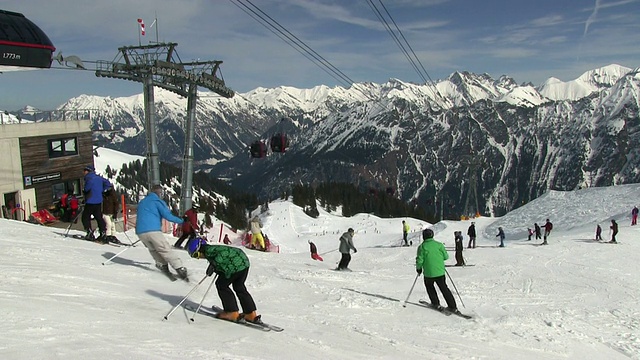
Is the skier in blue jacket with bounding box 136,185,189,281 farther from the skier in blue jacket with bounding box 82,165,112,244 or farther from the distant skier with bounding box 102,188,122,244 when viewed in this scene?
the distant skier with bounding box 102,188,122,244

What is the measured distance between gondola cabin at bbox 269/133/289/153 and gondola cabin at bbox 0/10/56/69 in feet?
41.1

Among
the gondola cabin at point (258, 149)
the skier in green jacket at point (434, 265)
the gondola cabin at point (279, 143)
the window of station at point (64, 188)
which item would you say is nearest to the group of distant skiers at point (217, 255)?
the skier in green jacket at point (434, 265)

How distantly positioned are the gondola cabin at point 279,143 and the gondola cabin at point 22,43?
12.5 metres

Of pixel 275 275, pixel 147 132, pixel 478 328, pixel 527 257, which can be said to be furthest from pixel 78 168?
pixel 478 328

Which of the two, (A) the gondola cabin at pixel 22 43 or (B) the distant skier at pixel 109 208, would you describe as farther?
(A) the gondola cabin at pixel 22 43

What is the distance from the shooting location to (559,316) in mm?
11305

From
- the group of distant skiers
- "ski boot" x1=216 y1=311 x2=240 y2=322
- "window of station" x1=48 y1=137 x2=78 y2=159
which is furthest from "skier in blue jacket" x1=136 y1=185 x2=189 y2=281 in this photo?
"window of station" x1=48 y1=137 x2=78 y2=159

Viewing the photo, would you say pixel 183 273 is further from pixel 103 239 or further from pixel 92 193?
pixel 103 239

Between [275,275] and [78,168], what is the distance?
92.6ft

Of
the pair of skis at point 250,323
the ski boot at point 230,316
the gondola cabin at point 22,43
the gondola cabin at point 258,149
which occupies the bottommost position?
the pair of skis at point 250,323

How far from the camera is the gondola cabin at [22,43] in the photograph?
864 inches

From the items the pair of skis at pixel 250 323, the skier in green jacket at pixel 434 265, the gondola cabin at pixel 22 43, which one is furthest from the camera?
the gondola cabin at pixel 22 43

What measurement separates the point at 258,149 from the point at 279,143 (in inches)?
67.3

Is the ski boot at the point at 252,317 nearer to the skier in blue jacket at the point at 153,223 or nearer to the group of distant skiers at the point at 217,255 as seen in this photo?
Result: the group of distant skiers at the point at 217,255
